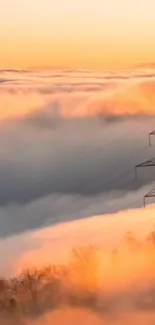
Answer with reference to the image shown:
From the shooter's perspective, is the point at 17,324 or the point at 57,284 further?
the point at 57,284

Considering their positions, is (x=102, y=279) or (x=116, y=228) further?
(x=116, y=228)

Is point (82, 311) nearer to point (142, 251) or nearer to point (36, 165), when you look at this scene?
point (142, 251)

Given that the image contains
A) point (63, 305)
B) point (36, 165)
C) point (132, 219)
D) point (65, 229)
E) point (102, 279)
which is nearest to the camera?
point (63, 305)

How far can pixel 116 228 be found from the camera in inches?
1144

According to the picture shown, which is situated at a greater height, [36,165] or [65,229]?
[36,165]

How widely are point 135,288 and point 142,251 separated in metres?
2.05

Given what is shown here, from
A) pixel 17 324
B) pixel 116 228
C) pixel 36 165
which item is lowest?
pixel 17 324

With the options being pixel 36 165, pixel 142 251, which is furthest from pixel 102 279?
pixel 36 165

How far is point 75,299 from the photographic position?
23.0 meters

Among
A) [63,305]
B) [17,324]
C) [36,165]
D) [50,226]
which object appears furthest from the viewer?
[36,165]

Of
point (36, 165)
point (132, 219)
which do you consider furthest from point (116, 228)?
point (36, 165)

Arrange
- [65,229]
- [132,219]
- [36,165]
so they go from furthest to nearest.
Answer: [36,165]
[65,229]
[132,219]

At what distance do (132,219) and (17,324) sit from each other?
360 inches

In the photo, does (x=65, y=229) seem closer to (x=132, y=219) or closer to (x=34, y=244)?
(x=34, y=244)
